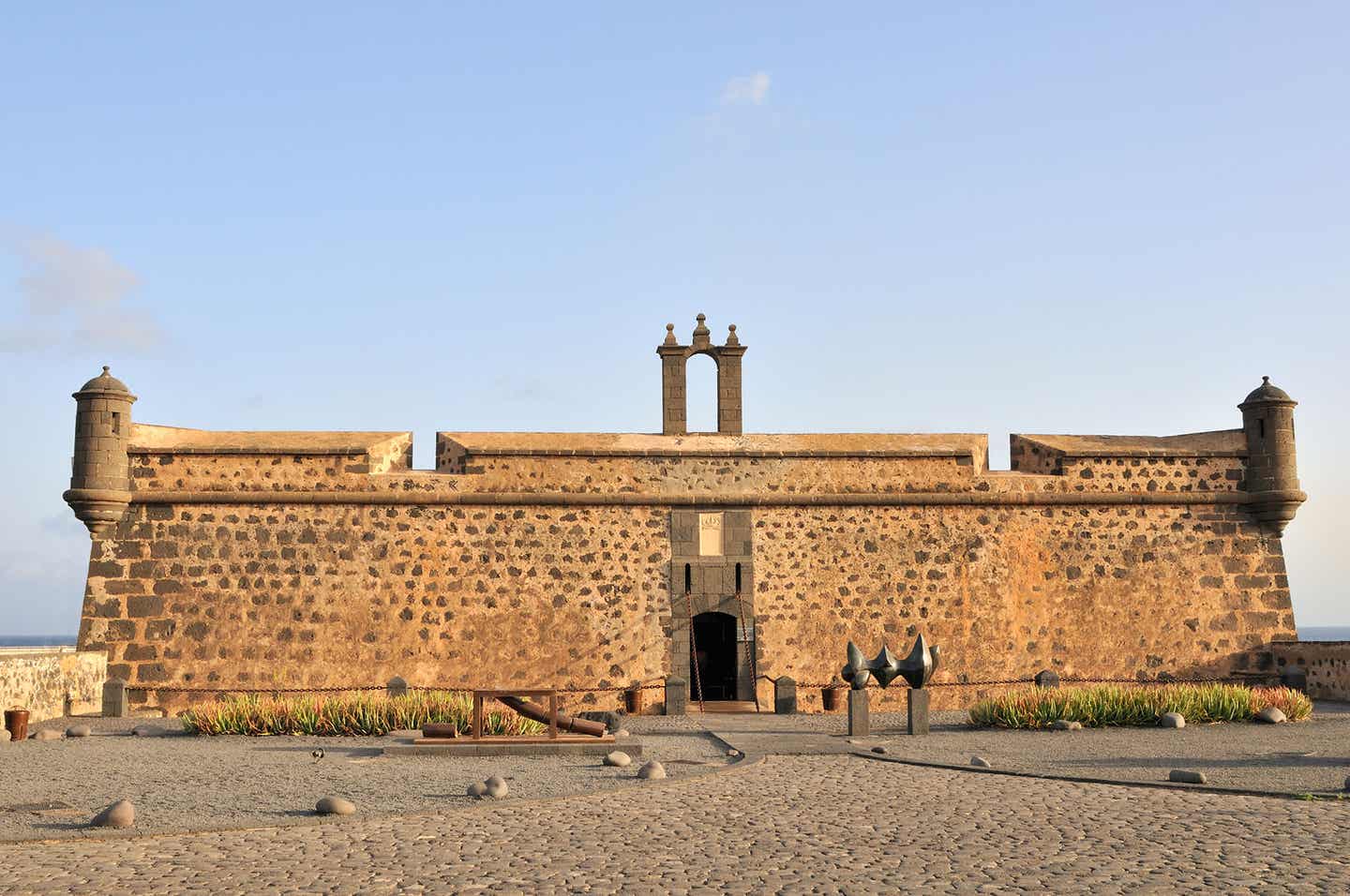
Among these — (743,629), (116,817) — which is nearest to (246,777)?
(116,817)

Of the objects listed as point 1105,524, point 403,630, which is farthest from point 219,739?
point 1105,524

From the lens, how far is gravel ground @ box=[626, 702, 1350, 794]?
37.8 ft

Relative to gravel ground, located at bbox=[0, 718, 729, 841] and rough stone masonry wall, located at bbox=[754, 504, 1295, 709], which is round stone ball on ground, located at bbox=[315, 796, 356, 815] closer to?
gravel ground, located at bbox=[0, 718, 729, 841]

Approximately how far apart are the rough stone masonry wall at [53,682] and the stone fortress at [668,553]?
485 mm

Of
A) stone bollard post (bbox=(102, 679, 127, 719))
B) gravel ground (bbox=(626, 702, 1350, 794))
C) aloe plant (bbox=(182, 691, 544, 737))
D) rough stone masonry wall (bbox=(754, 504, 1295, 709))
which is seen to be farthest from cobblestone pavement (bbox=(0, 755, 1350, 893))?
stone bollard post (bbox=(102, 679, 127, 719))

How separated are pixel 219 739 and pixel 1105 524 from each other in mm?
14158

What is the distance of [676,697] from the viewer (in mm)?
18875

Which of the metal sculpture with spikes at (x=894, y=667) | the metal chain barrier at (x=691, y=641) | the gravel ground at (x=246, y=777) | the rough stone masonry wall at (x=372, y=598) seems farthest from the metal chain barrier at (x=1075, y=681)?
the gravel ground at (x=246, y=777)

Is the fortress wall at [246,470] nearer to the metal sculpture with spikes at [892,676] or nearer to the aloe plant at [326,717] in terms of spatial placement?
the aloe plant at [326,717]

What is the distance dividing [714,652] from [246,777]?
35.5ft

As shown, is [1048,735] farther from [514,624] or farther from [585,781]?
[514,624]

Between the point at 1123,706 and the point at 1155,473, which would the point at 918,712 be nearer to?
the point at 1123,706

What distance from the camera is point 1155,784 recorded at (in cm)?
1069

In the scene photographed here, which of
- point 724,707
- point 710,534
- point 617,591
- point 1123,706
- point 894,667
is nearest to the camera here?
point 894,667
